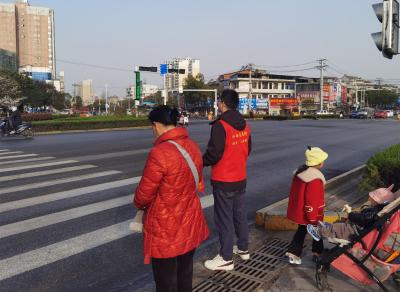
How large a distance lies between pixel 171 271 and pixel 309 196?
5.67 feet

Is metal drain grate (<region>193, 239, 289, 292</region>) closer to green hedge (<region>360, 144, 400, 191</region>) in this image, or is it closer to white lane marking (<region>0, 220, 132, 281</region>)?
white lane marking (<region>0, 220, 132, 281</region>)

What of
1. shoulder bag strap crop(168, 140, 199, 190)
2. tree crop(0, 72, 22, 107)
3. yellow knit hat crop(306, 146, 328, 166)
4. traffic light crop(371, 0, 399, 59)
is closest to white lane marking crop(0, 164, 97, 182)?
yellow knit hat crop(306, 146, 328, 166)

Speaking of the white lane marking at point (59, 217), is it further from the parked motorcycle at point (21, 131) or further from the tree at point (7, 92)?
the tree at point (7, 92)

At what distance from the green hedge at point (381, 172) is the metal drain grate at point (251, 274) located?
2.54 meters

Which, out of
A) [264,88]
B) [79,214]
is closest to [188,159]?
[79,214]

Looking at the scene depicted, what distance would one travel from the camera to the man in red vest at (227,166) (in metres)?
3.69

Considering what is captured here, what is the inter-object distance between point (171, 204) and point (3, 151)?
499 inches

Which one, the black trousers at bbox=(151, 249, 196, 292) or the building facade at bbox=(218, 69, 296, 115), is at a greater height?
the building facade at bbox=(218, 69, 296, 115)

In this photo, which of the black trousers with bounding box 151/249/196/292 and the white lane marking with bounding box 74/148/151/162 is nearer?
the black trousers with bounding box 151/249/196/292

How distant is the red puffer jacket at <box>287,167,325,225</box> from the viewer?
3.78 metres

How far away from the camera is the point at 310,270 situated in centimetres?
388

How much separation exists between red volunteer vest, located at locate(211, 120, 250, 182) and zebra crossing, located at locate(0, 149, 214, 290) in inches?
74.7

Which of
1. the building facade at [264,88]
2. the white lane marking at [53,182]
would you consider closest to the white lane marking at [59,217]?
the white lane marking at [53,182]

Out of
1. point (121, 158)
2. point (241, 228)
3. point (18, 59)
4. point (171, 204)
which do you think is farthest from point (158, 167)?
point (18, 59)
